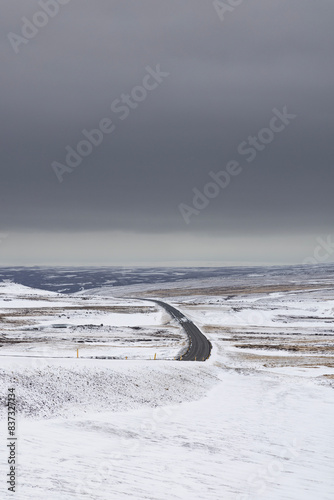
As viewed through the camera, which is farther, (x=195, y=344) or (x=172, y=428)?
(x=195, y=344)

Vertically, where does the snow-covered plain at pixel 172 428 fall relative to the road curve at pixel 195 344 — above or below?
above

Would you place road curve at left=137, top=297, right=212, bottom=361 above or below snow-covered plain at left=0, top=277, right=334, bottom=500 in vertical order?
below

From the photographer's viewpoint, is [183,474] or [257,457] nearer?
[183,474]

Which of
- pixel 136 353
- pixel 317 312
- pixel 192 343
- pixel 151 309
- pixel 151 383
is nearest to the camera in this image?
pixel 151 383

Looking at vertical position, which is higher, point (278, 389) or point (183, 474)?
point (183, 474)

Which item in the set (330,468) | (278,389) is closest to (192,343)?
(278,389)

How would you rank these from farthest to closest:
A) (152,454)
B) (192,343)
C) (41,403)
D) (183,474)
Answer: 1. (192,343)
2. (41,403)
3. (152,454)
4. (183,474)

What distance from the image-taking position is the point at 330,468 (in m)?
18.3

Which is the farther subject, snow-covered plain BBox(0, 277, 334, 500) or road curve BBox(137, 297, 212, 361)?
road curve BBox(137, 297, 212, 361)

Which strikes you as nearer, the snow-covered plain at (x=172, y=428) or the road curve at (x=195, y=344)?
the snow-covered plain at (x=172, y=428)

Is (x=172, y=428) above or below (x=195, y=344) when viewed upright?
above

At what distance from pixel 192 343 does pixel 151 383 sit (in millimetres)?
29482

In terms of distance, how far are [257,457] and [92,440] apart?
7.13 m

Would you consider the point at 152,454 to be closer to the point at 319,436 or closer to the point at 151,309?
the point at 319,436
